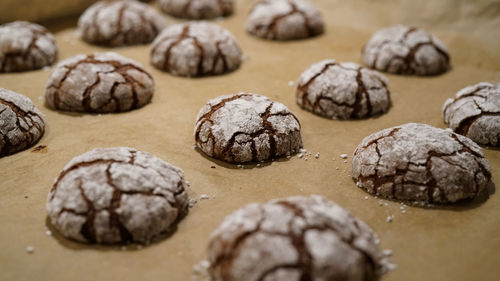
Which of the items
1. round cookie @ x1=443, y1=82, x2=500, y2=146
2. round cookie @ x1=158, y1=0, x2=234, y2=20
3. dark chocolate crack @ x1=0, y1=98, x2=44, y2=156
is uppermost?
round cookie @ x1=443, y1=82, x2=500, y2=146

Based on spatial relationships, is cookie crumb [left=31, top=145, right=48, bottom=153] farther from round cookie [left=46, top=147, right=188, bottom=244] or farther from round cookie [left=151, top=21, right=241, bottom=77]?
round cookie [left=151, top=21, right=241, bottom=77]

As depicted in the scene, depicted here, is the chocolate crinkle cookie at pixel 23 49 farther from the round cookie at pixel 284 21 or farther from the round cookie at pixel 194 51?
the round cookie at pixel 284 21

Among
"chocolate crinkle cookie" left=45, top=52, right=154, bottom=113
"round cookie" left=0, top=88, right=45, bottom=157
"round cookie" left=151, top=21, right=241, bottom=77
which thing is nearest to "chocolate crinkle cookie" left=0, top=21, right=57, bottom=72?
"chocolate crinkle cookie" left=45, top=52, right=154, bottom=113

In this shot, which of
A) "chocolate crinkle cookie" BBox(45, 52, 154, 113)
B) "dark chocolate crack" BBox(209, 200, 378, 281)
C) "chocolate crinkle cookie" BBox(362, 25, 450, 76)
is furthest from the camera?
"chocolate crinkle cookie" BBox(362, 25, 450, 76)

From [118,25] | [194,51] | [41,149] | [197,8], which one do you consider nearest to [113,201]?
[41,149]

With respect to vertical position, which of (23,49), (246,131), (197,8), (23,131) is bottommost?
(23,131)

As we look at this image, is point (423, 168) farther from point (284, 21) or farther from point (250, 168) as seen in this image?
point (284, 21)

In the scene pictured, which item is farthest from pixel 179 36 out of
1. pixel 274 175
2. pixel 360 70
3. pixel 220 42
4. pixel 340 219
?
pixel 340 219
